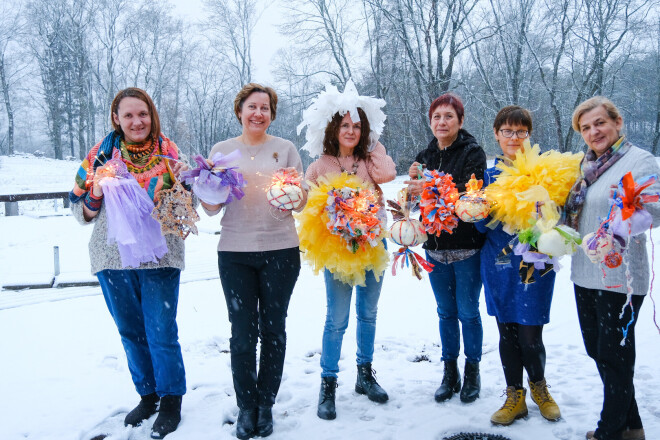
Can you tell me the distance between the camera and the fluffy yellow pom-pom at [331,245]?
280cm

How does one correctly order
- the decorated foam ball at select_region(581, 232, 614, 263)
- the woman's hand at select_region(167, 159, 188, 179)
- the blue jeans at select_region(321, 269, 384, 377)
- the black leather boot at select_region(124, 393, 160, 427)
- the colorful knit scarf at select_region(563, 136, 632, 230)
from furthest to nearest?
the blue jeans at select_region(321, 269, 384, 377) → the black leather boot at select_region(124, 393, 160, 427) → the woman's hand at select_region(167, 159, 188, 179) → the colorful knit scarf at select_region(563, 136, 632, 230) → the decorated foam ball at select_region(581, 232, 614, 263)

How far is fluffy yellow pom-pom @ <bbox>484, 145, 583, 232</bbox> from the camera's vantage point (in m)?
2.41

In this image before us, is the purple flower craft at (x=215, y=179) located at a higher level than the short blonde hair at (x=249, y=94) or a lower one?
lower

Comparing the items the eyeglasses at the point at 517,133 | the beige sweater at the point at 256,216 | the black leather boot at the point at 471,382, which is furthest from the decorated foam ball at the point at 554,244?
the beige sweater at the point at 256,216

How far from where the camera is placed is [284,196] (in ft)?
8.55

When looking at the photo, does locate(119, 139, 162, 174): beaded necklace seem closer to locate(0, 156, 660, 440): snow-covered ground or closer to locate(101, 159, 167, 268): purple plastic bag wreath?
locate(101, 159, 167, 268): purple plastic bag wreath

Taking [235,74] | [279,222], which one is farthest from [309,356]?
[235,74]

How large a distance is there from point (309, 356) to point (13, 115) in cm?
3482

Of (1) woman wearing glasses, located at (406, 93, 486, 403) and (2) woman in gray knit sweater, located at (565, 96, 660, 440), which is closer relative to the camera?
(2) woman in gray knit sweater, located at (565, 96, 660, 440)

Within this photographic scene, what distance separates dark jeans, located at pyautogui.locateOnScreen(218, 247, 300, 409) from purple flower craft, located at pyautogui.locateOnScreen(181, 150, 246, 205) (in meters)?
0.39

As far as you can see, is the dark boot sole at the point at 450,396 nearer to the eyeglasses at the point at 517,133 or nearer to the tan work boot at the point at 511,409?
the tan work boot at the point at 511,409

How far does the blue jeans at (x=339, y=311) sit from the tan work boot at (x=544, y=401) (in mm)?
1111

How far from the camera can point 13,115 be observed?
3016 cm

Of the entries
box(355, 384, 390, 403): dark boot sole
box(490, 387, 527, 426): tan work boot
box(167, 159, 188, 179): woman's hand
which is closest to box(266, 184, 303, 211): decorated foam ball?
box(167, 159, 188, 179): woman's hand
